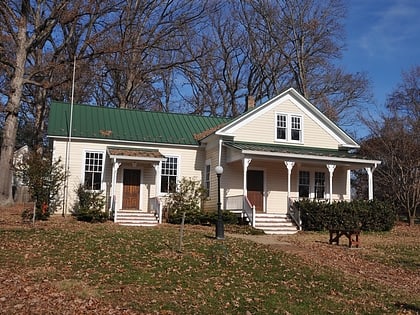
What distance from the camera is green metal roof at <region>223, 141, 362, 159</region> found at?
22.7m

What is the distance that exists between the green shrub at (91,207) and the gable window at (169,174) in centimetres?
370

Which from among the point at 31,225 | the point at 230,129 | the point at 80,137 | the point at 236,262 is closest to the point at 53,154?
the point at 80,137

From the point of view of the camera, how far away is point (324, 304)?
30.2ft

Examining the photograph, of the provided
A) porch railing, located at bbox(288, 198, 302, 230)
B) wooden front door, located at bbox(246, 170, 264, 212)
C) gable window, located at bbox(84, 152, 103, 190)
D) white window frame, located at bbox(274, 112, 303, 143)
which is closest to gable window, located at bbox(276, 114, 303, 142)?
white window frame, located at bbox(274, 112, 303, 143)

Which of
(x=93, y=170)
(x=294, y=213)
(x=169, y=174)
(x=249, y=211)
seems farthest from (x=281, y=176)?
(x=93, y=170)

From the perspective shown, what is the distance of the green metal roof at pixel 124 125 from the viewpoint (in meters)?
23.7

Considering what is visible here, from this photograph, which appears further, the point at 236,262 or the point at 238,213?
the point at 238,213

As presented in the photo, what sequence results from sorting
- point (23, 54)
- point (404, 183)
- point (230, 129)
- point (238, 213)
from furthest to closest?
point (404, 183) < point (23, 54) < point (230, 129) < point (238, 213)

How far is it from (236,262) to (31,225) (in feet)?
29.6

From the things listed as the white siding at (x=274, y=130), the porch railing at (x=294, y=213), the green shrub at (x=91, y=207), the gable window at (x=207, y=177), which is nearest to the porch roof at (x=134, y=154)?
the green shrub at (x=91, y=207)

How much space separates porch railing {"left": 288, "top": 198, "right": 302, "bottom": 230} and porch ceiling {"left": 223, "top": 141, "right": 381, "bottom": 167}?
2.18 metres

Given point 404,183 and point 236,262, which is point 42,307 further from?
point 404,183

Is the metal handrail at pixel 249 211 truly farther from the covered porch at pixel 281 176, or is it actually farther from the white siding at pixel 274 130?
the white siding at pixel 274 130

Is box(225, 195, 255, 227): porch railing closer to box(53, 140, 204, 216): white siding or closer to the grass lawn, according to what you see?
box(53, 140, 204, 216): white siding
